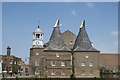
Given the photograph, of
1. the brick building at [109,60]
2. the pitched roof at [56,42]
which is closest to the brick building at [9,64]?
the pitched roof at [56,42]

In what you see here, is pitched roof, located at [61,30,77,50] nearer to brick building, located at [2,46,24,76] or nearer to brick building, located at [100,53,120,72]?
brick building, located at [2,46,24,76]

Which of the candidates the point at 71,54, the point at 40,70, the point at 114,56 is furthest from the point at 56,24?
the point at 114,56

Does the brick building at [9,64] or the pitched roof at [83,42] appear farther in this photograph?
the brick building at [9,64]

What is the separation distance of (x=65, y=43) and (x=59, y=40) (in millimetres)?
2091

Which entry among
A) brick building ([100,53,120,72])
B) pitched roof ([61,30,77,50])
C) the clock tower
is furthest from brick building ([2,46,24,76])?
brick building ([100,53,120,72])

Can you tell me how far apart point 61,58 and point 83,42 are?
341 centimetres

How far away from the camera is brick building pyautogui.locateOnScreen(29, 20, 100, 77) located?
25.2 meters

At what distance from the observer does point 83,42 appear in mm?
26609

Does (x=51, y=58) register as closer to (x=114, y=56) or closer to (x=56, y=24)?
(x=56, y=24)

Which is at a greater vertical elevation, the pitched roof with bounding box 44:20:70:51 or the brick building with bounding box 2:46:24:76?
the pitched roof with bounding box 44:20:70:51

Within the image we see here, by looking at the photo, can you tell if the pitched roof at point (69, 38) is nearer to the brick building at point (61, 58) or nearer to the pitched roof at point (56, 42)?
the pitched roof at point (56, 42)

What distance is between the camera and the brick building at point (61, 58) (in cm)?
2525

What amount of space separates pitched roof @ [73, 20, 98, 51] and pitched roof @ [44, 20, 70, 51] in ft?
5.12

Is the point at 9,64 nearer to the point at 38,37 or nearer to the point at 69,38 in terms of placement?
the point at 38,37
